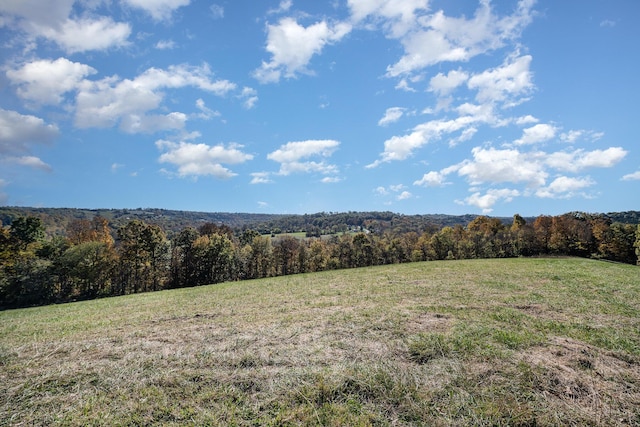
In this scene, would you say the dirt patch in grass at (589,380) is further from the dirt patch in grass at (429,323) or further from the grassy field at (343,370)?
the dirt patch in grass at (429,323)

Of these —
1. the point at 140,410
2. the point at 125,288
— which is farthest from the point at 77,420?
the point at 125,288

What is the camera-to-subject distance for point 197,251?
5419cm

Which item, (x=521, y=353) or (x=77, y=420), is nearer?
(x=77, y=420)

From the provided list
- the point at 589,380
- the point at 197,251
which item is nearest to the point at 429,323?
the point at 589,380

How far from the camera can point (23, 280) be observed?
123 ft

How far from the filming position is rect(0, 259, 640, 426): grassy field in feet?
18.3

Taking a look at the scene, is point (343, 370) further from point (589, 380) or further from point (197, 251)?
point (197, 251)

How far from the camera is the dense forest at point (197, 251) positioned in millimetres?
40875

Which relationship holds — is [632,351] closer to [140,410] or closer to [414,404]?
[414,404]

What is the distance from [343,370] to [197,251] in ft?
172

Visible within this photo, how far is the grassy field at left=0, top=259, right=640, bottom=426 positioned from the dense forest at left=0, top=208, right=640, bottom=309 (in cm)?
3605

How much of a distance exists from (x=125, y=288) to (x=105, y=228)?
12.5m

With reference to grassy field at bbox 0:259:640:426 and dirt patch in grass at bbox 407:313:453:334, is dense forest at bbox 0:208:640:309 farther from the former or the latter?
dirt patch in grass at bbox 407:313:453:334

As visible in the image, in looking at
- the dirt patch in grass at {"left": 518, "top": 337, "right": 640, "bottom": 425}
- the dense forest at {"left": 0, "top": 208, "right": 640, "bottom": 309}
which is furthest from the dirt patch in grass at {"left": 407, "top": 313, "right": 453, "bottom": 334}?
the dense forest at {"left": 0, "top": 208, "right": 640, "bottom": 309}
